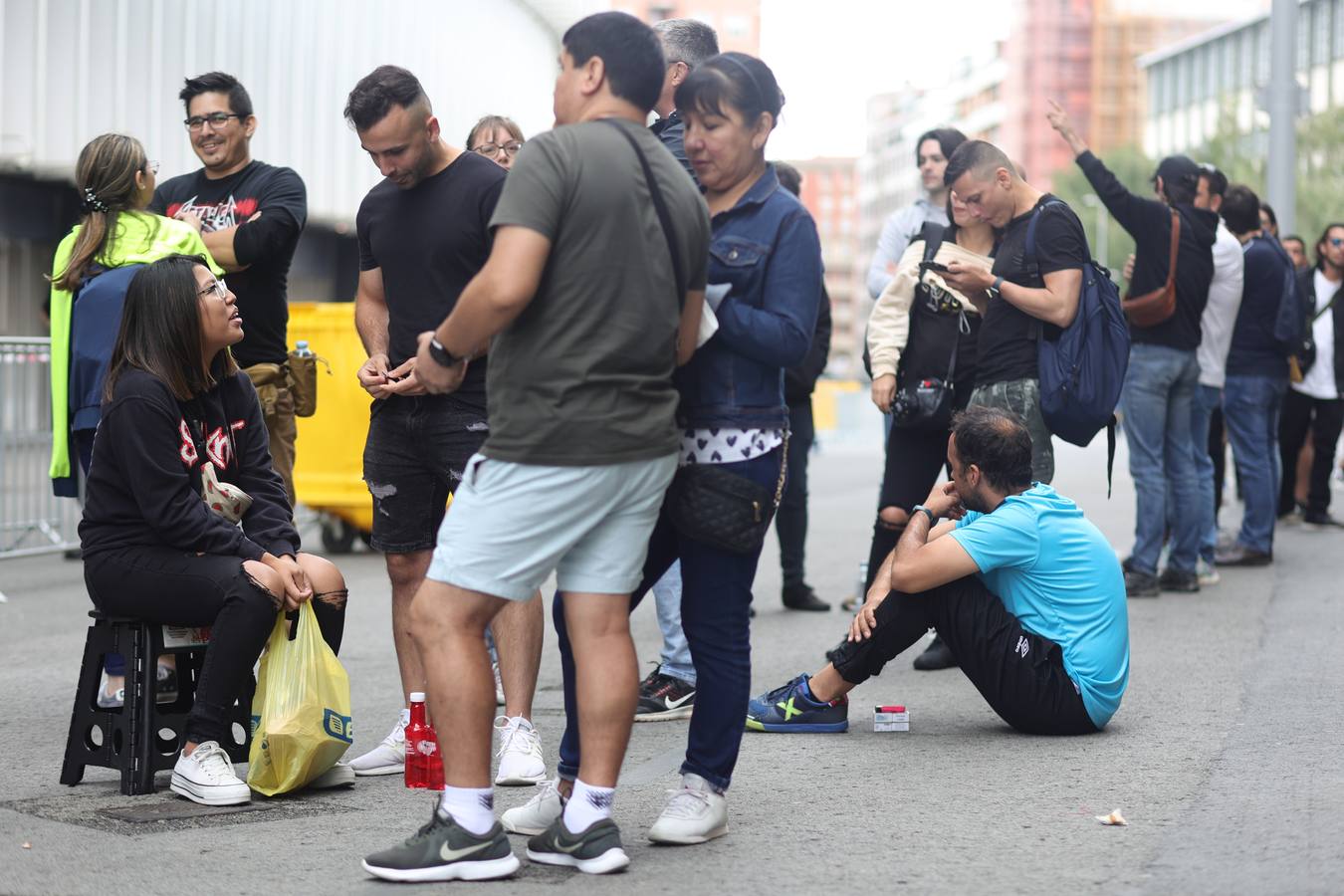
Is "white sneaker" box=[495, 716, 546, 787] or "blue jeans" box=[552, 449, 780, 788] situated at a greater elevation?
"blue jeans" box=[552, 449, 780, 788]

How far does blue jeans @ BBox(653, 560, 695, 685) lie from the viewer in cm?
622

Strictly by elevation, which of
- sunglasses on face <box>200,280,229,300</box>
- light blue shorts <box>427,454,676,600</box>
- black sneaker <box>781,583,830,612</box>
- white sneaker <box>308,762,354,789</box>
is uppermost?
sunglasses on face <box>200,280,229,300</box>

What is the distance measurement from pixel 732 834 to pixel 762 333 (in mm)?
1203

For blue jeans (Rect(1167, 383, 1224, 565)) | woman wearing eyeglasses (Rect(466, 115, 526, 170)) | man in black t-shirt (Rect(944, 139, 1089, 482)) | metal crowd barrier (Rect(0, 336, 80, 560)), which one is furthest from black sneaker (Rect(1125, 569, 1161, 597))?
metal crowd barrier (Rect(0, 336, 80, 560))

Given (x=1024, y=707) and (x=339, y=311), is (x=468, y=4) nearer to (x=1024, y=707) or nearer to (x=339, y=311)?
(x=339, y=311)

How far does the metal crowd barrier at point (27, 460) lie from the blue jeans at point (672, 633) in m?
5.26

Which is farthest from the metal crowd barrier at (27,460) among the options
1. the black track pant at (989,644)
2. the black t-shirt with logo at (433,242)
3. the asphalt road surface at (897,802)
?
the black track pant at (989,644)

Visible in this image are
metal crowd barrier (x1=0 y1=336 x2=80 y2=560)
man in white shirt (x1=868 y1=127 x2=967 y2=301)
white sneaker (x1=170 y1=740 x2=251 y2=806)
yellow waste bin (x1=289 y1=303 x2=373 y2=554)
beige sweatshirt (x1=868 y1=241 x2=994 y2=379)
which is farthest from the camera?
yellow waste bin (x1=289 y1=303 x2=373 y2=554)

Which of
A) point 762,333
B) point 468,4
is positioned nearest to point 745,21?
point 468,4

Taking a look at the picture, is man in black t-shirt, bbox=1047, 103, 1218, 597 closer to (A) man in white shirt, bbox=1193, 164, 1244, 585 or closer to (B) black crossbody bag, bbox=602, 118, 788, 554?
(A) man in white shirt, bbox=1193, 164, 1244, 585

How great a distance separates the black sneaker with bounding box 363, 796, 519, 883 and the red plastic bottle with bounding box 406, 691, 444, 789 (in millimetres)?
871

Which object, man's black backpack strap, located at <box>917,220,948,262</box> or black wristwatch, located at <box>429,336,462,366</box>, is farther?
man's black backpack strap, located at <box>917,220,948,262</box>

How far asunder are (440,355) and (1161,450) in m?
6.05

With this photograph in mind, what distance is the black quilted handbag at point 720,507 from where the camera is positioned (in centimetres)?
421
